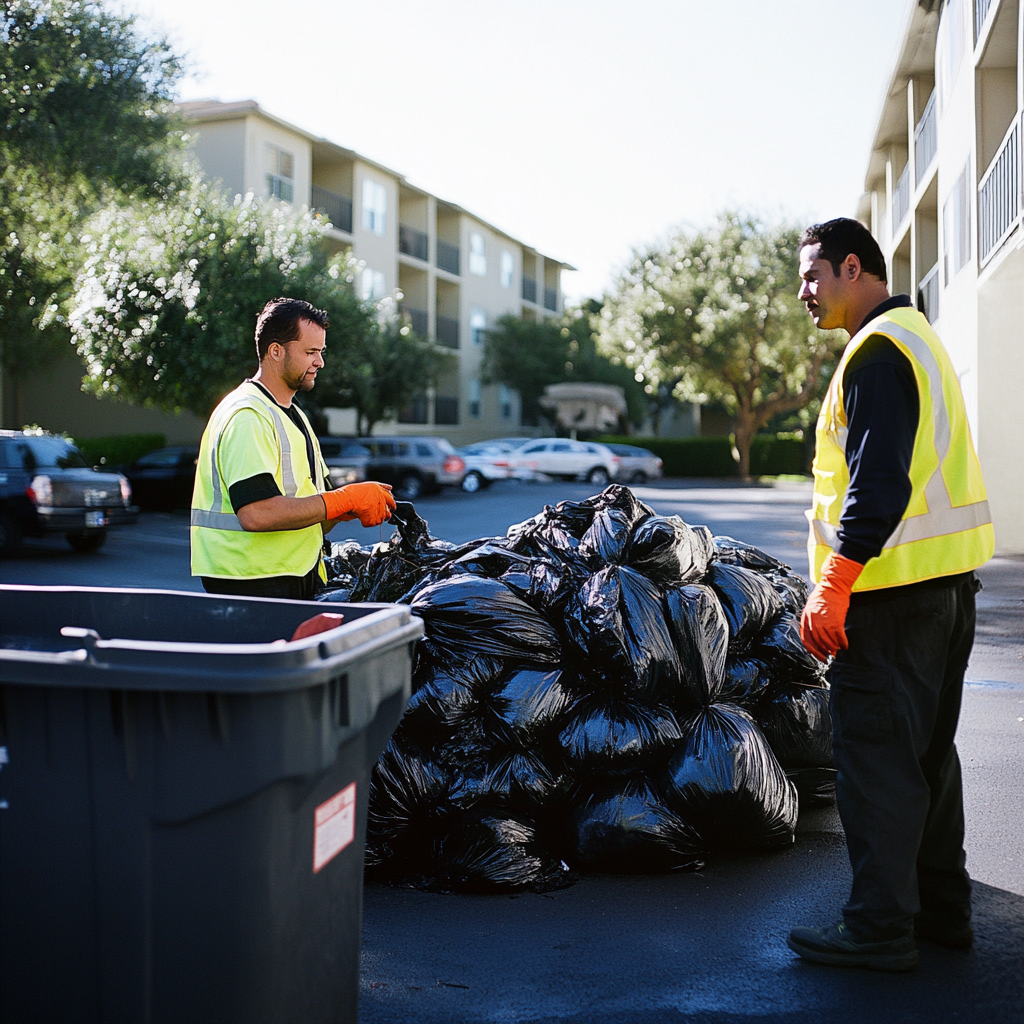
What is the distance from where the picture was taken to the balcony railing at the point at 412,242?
3381 cm

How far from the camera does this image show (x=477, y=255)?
38969mm

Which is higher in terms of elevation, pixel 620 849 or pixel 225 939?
pixel 225 939

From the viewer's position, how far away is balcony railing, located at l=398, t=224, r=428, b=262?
1331 inches

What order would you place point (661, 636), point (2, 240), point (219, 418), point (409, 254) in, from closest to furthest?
point (219, 418), point (661, 636), point (2, 240), point (409, 254)

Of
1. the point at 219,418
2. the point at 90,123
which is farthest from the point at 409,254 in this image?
the point at 219,418

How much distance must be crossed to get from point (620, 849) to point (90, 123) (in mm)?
18057

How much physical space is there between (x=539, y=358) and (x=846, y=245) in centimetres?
3689

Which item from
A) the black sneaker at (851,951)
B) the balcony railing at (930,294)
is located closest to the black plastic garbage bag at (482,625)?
the black sneaker at (851,951)

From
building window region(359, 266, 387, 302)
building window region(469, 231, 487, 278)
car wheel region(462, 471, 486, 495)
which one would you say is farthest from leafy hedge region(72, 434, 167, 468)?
building window region(469, 231, 487, 278)

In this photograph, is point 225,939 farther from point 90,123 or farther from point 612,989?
point 90,123

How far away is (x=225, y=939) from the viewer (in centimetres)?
175

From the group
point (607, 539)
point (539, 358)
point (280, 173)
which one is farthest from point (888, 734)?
point (539, 358)

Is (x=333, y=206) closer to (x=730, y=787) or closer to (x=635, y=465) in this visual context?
(x=635, y=465)

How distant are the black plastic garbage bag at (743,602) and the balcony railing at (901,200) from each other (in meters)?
18.8
